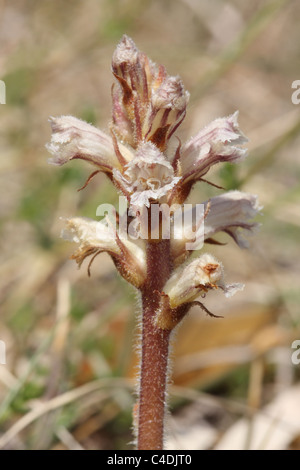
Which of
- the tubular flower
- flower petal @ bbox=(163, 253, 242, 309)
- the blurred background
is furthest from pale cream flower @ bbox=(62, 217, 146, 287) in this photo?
the blurred background

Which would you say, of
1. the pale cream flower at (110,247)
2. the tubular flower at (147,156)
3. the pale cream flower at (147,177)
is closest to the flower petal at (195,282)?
the tubular flower at (147,156)

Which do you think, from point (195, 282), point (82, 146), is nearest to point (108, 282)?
point (82, 146)

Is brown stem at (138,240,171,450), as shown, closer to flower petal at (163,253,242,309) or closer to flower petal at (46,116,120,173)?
flower petal at (163,253,242,309)

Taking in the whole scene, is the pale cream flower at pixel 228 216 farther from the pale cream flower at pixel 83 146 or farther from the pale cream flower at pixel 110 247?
the pale cream flower at pixel 83 146

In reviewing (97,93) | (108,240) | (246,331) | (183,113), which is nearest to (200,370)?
(246,331)

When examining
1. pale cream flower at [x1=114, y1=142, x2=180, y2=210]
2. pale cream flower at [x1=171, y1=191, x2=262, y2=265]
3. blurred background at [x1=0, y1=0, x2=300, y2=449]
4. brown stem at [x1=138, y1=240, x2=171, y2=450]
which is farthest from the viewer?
blurred background at [x1=0, y1=0, x2=300, y2=449]

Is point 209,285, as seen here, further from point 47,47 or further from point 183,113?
point 47,47
